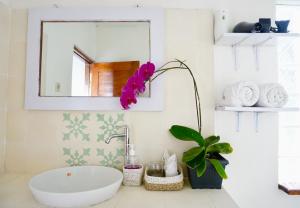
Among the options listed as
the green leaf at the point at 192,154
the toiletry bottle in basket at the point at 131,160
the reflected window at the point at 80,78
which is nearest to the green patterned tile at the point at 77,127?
the reflected window at the point at 80,78

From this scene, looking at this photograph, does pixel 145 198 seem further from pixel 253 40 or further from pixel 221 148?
pixel 253 40

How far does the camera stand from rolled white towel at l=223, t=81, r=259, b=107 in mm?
1118

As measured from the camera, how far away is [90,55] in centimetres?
126

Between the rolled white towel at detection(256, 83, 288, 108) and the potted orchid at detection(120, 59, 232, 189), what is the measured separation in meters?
0.32

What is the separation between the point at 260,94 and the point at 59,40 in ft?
3.99

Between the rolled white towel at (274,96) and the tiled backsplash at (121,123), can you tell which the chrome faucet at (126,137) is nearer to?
the tiled backsplash at (121,123)

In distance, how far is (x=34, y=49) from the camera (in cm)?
129

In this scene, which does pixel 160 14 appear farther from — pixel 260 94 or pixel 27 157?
pixel 27 157

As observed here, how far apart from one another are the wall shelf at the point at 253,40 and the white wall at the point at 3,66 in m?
1.28

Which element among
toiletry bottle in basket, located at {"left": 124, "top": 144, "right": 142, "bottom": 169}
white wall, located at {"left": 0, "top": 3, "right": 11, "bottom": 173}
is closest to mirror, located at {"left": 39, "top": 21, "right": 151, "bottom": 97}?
white wall, located at {"left": 0, "top": 3, "right": 11, "bottom": 173}

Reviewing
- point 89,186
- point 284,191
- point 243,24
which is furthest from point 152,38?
point 284,191

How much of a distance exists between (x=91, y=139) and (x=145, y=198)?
499 mm

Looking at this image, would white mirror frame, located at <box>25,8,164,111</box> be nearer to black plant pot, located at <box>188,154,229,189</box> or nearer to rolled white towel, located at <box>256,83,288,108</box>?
black plant pot, located at <box>188,154,229,189</box>

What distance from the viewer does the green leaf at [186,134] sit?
110 cm
